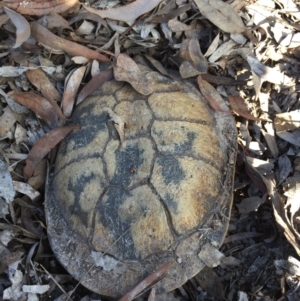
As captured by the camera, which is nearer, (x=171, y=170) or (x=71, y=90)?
(x=171, y=170)

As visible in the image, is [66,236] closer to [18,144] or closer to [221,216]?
[18,144]

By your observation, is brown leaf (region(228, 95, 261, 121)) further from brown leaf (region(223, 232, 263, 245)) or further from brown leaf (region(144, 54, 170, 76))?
brown leaf (region(223, 232, 263, 245))

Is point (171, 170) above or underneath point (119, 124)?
underneath

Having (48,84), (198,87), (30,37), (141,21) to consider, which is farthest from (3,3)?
(198,87)

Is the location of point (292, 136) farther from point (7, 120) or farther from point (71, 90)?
point (7, 120)

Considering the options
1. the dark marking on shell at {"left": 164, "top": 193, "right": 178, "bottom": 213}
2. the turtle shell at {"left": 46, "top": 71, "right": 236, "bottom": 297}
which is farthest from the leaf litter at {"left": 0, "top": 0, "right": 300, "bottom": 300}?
the dark marking on shell at {"left": 164, "top": 193, "right": 178, "bottom": 213}

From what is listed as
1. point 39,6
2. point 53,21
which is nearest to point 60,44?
point 53,21
